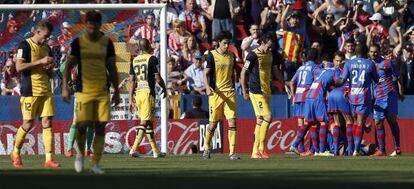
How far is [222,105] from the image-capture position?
2608 centimetres

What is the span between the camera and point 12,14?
2956cm

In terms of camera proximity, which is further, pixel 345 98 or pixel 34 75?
pixel 345 98

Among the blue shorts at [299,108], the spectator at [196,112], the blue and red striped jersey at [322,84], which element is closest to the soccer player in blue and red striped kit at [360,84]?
the blue and red striped jersey at [322,84]

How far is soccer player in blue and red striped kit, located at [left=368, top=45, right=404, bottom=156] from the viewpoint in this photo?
1138 inches

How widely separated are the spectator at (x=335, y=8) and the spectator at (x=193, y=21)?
3.02 meters

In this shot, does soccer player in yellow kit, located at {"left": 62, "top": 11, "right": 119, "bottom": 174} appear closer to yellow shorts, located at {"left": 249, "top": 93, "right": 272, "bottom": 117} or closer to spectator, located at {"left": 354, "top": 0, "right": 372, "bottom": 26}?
yellow shorts, located at {"left": 249, "top": 93, "right": 272, "bottom": 117}

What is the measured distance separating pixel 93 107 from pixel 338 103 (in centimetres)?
1065

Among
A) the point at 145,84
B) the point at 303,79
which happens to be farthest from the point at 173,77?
the point at 145,84

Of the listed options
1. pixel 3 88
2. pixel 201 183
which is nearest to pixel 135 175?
pixel 201 183

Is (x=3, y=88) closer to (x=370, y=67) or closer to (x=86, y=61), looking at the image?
(x=370, y=67)

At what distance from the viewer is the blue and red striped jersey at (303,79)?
2902cm

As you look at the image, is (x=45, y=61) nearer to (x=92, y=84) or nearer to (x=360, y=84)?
(x=92, y=84)

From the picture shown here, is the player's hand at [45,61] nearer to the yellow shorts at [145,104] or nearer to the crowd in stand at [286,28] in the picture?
the yellow shorts at [145,104]

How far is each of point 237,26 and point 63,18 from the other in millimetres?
7121
